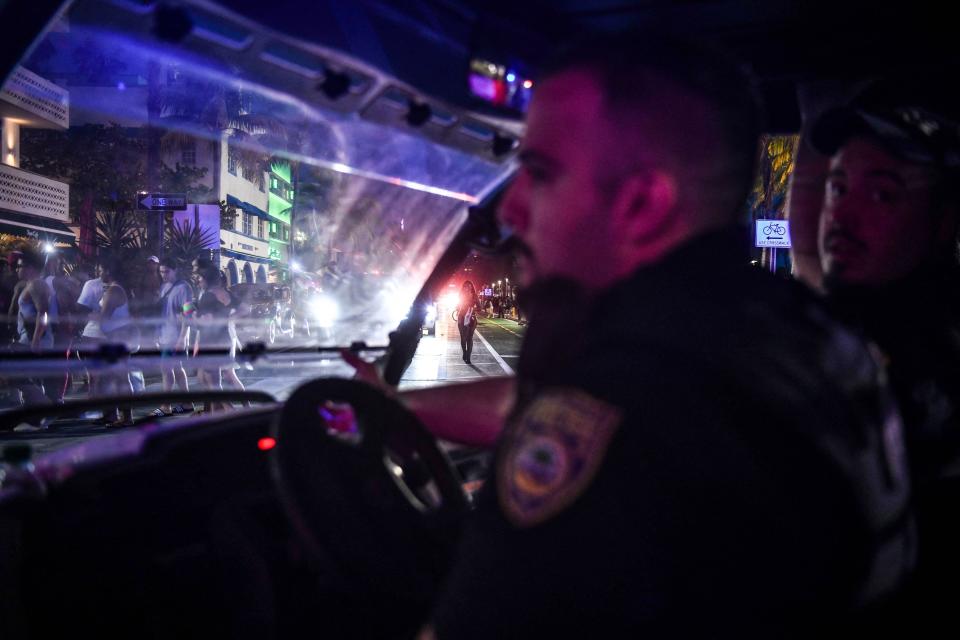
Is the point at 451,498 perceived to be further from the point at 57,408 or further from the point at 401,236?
the point at 401,236

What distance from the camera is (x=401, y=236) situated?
3.29 meters

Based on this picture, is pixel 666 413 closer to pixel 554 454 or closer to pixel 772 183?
pixel 554 454

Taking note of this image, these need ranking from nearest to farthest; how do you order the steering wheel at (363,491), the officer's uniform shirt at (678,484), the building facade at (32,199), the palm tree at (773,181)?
the officer's uniform shirt at (678,484) < the steering wheel at (363,491) < the palm tree at (773,181) < the building facade at (32,199)

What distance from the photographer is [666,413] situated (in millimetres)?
868

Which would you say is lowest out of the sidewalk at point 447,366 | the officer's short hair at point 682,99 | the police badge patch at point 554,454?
the sidewalk at point 447,366

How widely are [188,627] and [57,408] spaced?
852 mm

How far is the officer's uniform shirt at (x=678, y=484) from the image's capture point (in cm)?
86

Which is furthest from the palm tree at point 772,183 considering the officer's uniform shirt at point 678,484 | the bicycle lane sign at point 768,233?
the officer's uniform shirt at point 678,484

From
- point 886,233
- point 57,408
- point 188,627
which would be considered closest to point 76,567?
point 188,627

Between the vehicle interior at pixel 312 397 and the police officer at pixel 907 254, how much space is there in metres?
0.35

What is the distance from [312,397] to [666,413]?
3.59 ft

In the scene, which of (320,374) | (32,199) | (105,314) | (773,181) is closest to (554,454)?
(320,374)

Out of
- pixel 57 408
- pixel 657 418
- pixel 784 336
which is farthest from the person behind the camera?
pixel 57 408

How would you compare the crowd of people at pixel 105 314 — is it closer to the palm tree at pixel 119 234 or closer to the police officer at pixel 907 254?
the police officer at pixel 907 254
